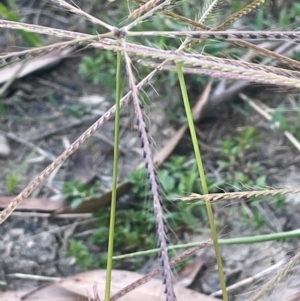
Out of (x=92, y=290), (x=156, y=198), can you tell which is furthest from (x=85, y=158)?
(x=156, y=198)

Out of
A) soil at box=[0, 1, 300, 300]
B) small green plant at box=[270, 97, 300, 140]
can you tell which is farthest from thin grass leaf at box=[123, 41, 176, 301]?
small green plant at box=[270, 97, 300, 140]

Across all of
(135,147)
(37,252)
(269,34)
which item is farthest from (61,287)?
(269,34)

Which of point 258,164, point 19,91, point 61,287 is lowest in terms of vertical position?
point 61,287

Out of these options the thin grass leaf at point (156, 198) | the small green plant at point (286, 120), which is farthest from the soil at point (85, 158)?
the thin grass leaf at point (156, 198)

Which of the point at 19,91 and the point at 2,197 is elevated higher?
the point at 19,91

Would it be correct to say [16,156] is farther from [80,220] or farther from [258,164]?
[258,164]

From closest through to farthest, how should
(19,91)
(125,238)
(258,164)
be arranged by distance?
(125,238)
(258,164)
(19,91)

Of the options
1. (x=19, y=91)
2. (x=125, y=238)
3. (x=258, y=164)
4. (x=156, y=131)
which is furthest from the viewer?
(x=19, y=91)
